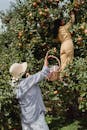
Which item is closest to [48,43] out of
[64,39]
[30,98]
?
[64,39]

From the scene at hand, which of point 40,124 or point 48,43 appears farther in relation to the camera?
point 48,43

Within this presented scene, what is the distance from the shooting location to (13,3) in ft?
29.1

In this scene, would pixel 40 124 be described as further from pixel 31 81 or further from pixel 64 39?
pixel 64 39

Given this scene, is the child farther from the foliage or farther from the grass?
the grass

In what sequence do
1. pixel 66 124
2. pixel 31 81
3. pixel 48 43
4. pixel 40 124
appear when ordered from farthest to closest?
1. pixel 48 43
2. pixel 66 124
3. pixel 40 124
4. pixel 31 81

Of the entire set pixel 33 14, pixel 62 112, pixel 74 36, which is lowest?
pixel 62 112

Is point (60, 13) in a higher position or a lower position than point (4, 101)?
higher

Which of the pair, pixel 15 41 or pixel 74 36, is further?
pixel 15 41

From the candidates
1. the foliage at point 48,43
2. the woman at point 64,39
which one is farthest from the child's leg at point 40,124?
the woman at point 64,39

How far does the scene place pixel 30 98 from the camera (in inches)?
217

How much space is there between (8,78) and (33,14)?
78.9 inches

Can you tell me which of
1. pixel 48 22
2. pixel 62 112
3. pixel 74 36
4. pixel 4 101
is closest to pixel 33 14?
pixel 48 22

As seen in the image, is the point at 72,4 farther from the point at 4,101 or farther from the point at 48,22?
the point at 4,101

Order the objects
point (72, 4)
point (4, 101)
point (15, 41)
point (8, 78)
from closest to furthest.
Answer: point (4, 101), point (8, 78), point (72, 4), point (15, 41)
